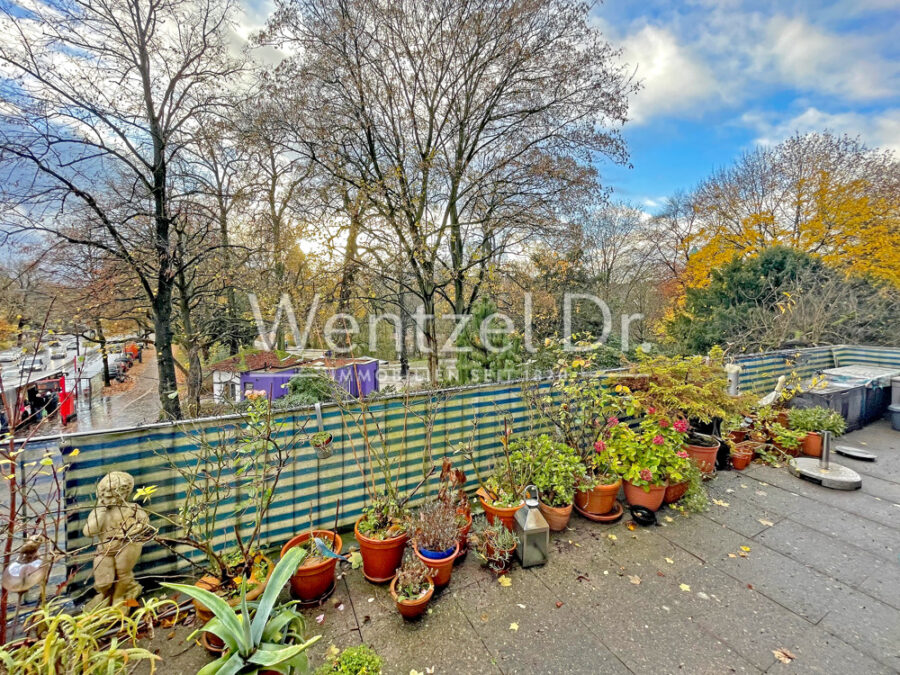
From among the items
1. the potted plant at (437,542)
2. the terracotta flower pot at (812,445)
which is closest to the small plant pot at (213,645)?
the potted plant at (437,542)

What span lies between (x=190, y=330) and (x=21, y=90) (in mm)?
4305

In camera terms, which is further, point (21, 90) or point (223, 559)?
point (21, 90)

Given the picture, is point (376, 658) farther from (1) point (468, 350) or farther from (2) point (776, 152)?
(2) point (776, 152)

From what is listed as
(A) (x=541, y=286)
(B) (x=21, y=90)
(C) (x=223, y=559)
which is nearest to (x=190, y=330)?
(B) (x=21, y=90)

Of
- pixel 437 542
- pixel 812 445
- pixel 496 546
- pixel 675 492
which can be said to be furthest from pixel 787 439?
pixel 437 542

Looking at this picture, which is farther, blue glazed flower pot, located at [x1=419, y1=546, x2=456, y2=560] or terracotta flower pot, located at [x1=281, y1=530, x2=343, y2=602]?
blue glazed flower pot, located at [x1=419, y1=546, x2=456, y2=560]

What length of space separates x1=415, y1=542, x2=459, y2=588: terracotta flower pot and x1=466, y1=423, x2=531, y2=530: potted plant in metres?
0.57

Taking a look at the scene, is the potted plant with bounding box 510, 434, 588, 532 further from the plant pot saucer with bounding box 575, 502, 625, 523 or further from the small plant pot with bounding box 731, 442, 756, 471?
the small plant pot with bounding box 731, 442, 756, 471

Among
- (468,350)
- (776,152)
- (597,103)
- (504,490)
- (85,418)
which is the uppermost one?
(776,152)

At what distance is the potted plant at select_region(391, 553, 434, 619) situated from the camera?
7.11ft

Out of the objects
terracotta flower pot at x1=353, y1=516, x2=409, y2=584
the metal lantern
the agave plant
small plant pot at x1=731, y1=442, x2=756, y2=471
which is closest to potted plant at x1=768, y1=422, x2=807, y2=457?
small plant pot at x1=731, y1=442, x2=756, y2=471

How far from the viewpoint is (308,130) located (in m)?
7.01

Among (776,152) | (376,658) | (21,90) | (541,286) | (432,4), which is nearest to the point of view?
(376,658)

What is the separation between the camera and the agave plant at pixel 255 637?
1.51 m
